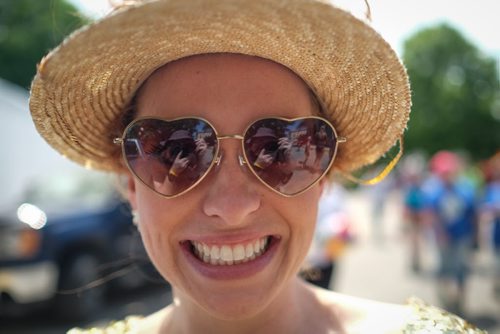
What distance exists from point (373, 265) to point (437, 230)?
108 inches

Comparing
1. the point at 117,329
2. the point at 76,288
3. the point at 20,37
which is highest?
the point at 117,329

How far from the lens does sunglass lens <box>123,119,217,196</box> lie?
4.29 feet

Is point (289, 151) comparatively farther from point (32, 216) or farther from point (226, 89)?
point (32, 216)

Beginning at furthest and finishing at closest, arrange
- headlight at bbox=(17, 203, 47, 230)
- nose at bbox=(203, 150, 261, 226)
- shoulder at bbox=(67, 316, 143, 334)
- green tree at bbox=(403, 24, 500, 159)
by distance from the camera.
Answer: green tree at bbox=(403, 24, 500, 159) < headlight at bbox=(17, 203, 47, 230) < shoulder at bbox=(67, 316, 143, 334) < nose at bbox=(203, 150, 261, 226)

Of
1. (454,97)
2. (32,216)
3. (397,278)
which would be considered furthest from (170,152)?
(454,97)

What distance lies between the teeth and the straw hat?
50 cm

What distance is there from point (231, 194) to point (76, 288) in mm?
5241

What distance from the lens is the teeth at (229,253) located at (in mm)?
1341

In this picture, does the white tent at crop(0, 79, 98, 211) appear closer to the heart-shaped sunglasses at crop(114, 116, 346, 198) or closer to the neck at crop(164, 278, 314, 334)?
the neck at crop(164, 278, 314, 334)

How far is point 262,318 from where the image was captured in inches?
60.5

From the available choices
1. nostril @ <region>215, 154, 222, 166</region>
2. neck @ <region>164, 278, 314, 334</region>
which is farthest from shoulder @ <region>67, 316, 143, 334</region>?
nostril @ <region>215, 154, 222, 166</region>

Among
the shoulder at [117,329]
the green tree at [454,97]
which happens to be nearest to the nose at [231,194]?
the shoulder at [117,329]

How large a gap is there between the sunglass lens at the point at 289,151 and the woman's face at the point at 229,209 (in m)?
0.03

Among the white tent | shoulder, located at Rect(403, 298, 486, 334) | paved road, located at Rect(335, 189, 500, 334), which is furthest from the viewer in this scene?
the white tent
